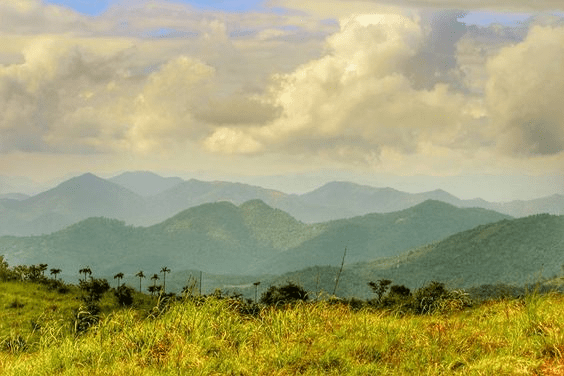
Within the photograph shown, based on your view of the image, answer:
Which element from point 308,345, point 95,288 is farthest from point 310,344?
point 95,288

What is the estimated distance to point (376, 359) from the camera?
43.2ft

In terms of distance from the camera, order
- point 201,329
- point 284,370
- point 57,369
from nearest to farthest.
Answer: point 284,370
point 57,369
point 201,329

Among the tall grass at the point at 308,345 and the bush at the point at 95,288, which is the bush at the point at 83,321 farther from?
the bush at the point at 95,288

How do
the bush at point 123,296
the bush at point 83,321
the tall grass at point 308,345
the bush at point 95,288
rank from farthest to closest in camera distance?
the bush at point 123,296 → the bush at point 95,288 → the bush at point 83,321 → the tall grass at point 308,345

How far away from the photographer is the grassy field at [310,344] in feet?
40.7

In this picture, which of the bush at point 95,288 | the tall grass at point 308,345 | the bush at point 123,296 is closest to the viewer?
the tall grass at point 308,345

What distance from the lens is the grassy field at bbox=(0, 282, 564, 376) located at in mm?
12391

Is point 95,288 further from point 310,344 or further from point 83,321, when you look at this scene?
point 310,344

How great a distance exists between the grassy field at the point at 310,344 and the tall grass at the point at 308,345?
25mm

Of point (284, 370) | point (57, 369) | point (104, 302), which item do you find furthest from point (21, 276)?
point (284, 370)

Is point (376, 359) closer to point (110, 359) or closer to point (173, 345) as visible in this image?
point (173, 345)

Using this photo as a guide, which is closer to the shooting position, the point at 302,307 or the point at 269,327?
the point at 269,327

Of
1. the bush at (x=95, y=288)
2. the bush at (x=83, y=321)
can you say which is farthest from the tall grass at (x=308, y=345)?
the bush at (x=95, y=288)

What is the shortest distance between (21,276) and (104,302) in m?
10.9
